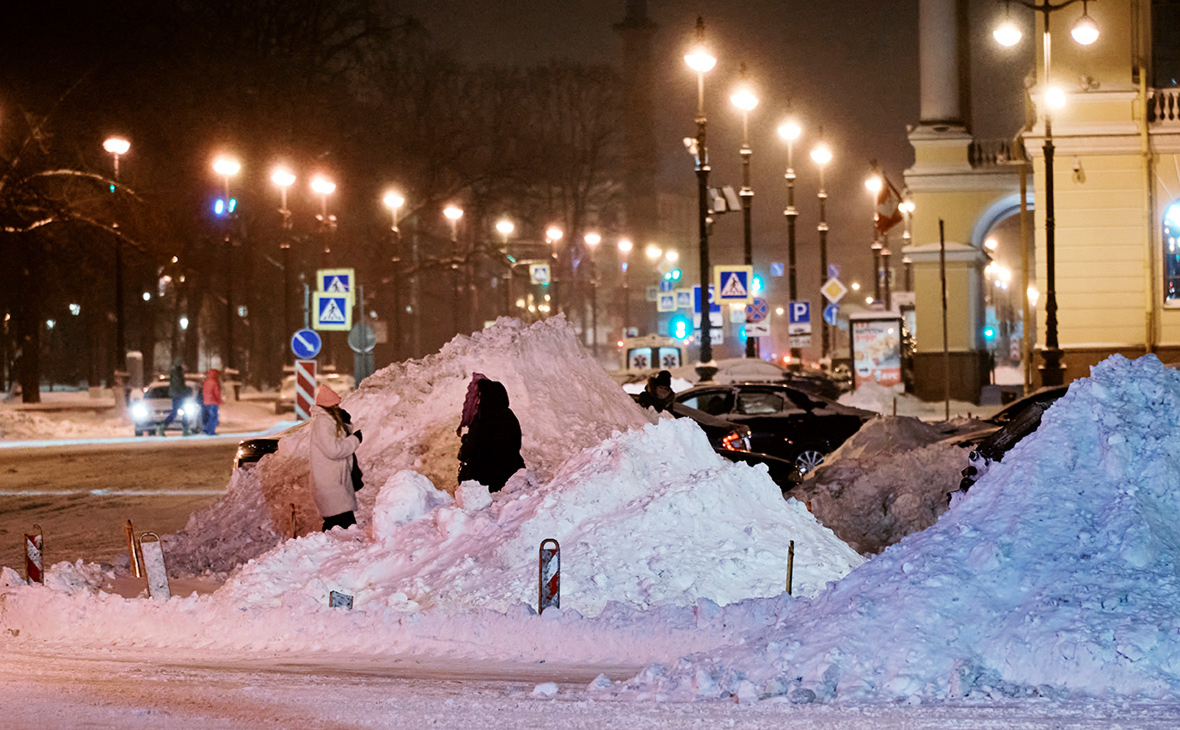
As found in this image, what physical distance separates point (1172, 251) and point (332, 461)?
27215 mm

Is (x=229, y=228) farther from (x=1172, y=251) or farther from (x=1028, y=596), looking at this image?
(x=1028, y=596)

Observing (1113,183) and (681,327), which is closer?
(1113,183)

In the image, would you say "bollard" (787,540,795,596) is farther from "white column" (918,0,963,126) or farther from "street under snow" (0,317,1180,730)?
"white column" (918,0,963,126)

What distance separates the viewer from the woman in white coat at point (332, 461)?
11109 millimetres

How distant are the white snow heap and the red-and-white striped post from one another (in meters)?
12.6

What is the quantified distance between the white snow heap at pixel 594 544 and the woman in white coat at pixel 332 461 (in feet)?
1.41

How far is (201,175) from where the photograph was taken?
43.3m

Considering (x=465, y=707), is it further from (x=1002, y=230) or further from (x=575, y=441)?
(x=1002, y=230)

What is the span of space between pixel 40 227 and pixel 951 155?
26942 mm

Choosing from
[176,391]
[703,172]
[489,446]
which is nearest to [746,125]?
[703,172]

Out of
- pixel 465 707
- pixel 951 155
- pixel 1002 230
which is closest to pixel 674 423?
pixel 465 707

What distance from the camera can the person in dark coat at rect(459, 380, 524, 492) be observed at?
11758mm

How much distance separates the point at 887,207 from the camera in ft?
147

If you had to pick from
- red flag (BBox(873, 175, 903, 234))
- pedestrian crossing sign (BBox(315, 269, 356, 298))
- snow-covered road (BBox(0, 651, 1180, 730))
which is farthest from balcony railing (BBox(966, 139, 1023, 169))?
snow-covered road (BBox(0, 651, 1180, 730))
